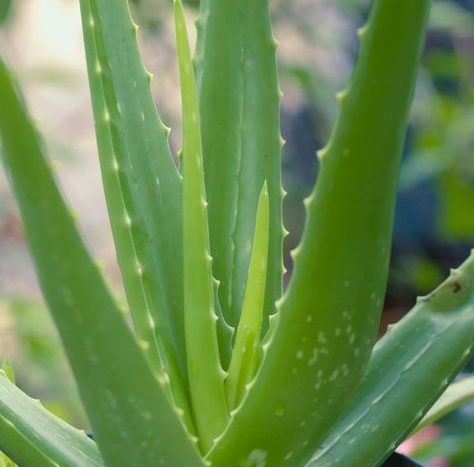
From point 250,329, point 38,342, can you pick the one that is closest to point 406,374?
point 250,329

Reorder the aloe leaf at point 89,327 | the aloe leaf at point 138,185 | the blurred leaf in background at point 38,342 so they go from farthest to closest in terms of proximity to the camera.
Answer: the blurred leaf in background at point 38,342
the aloe leaf at point 138,185
the aloe leaf at point 89,327

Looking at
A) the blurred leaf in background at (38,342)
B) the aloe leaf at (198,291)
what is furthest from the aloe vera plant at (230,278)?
the blurred leaf in background at (38,342)

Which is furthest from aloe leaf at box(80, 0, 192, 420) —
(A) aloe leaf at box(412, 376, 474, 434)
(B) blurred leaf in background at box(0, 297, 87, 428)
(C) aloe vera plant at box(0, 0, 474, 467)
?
(B) blurred leaf in background at box(0, 297, 87, 428)

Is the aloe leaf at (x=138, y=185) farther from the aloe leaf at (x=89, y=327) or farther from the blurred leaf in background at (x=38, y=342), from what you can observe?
the blurred leaf in background at (x=38, y=342)

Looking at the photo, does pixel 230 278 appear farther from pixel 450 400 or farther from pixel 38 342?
pixel 38 342

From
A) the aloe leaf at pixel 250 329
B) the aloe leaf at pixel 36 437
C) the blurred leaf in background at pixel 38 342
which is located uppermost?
the aloe leaf at pixel 250 329

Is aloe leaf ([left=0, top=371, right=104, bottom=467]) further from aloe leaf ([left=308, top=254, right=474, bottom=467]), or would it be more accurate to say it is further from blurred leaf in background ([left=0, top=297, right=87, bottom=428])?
blurred leaf in background ([left=0, top=297, right=87, bottom=428])

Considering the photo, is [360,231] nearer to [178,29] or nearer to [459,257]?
[178,29]
